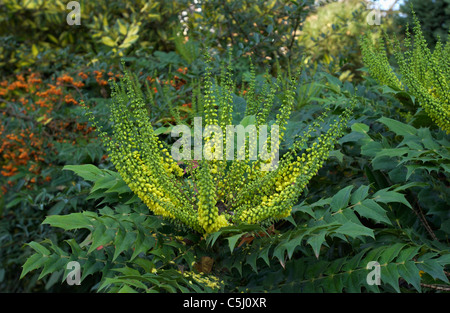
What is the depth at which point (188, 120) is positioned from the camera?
302 cm

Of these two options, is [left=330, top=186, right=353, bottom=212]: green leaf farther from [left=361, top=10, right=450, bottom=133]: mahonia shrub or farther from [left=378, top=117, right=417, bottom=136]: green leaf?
[left=361, top=10, right=450, bottom=133]: mahonia shrub

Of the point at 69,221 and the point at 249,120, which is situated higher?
the point at 249,120

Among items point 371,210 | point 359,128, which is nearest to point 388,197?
point 371,210

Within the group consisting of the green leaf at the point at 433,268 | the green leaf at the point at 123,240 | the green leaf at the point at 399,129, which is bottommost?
the green leaf at the point at 433,268

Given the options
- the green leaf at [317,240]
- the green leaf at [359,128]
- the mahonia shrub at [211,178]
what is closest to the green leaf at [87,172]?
the mahonia shrub at [211,178]

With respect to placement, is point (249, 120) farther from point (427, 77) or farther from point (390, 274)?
point (427, 77)

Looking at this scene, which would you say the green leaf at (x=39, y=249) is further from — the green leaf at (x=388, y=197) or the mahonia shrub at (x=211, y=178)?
the green leaf at (x=388, y=197)

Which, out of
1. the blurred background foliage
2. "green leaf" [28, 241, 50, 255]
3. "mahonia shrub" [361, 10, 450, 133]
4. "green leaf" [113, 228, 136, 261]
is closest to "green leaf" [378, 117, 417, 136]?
the blurred background foliage

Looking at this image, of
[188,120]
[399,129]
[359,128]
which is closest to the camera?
[399,129]

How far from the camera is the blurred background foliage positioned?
2.02 metres

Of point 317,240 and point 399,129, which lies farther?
point 399,129

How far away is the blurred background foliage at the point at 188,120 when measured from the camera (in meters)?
2.02

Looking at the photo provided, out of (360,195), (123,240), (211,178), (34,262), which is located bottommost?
(34,262)

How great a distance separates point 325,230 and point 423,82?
1.41 m
